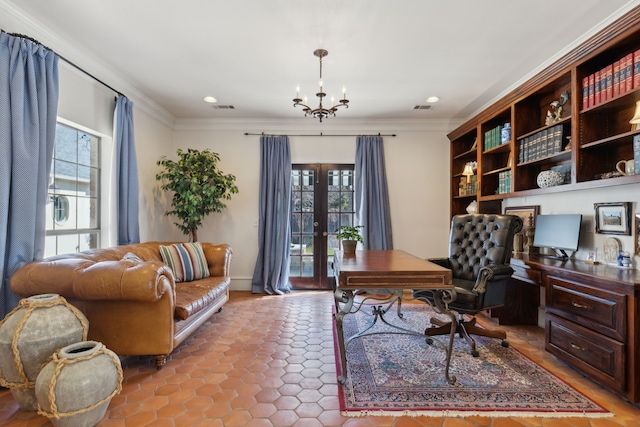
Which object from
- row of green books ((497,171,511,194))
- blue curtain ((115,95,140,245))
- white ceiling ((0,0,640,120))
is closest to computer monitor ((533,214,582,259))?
row of green books ((497,171,511,194))

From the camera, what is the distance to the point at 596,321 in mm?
2045

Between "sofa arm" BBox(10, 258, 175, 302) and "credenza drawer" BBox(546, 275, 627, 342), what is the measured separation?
9.83 feet

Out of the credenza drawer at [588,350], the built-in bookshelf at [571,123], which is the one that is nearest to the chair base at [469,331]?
the credenza drawer at [588,350]

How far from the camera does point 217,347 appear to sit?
276 centimetres

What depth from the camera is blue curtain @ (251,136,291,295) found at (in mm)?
4688

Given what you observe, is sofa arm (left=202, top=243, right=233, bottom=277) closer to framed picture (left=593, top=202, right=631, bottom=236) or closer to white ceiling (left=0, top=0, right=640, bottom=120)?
white ceiling (left=0, top=0, right=640, bottom=120)

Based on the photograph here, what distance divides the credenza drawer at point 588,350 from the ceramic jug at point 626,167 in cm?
121

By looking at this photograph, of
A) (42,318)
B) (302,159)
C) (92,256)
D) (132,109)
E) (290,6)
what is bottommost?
(42,318)

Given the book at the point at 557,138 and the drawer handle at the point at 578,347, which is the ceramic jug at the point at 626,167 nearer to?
the book at the point at 557,138

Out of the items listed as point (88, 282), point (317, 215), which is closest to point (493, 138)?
point (317, 215)

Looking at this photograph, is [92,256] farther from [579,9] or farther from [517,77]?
[517,77]

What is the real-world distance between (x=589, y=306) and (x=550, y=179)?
133 cm

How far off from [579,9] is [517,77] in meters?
1.18

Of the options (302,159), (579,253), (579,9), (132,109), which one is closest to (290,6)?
(579,9)
